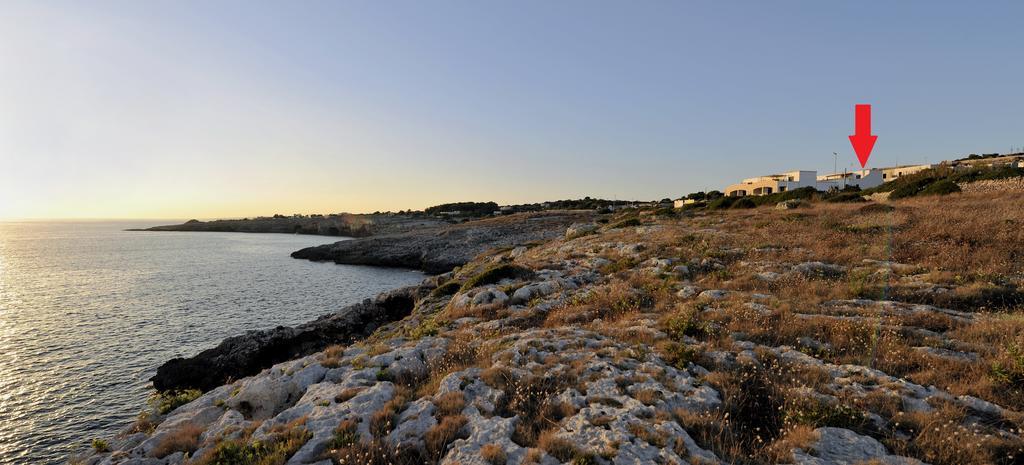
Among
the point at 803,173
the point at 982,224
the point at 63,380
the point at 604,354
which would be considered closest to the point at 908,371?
the point at 604,354

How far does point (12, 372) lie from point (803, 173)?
401 feet

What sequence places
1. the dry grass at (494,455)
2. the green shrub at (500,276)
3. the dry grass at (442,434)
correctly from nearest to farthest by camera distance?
the dry grass at (494,455), the dry grass at (442,434), the green shrub at (500,276)

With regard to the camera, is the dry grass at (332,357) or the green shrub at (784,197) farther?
the green shrub at (784,197)

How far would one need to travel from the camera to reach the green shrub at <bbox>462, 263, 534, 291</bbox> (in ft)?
70.9

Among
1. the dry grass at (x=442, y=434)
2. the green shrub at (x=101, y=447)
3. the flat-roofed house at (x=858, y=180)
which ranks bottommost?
the green shrub at (x=101, y=447)

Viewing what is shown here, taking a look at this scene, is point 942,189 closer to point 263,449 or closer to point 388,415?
point 388,415

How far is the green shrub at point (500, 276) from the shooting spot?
2162cm

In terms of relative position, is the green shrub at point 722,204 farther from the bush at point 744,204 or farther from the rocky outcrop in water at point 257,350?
the rocky outcrop in water at point 257,350

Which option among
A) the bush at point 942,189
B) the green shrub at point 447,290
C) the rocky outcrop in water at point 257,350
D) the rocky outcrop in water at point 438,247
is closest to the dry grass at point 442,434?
the rocky outcrop in water at point 257,350

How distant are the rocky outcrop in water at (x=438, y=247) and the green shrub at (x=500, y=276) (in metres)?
39.0

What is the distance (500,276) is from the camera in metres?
22.1

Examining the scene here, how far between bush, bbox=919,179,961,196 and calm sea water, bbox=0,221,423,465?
184 feet

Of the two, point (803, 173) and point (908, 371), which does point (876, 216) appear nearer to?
point (908, 371)

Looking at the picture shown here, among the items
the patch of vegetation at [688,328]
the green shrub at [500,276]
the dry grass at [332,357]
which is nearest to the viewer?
the patch of vegetation at [688,328]
